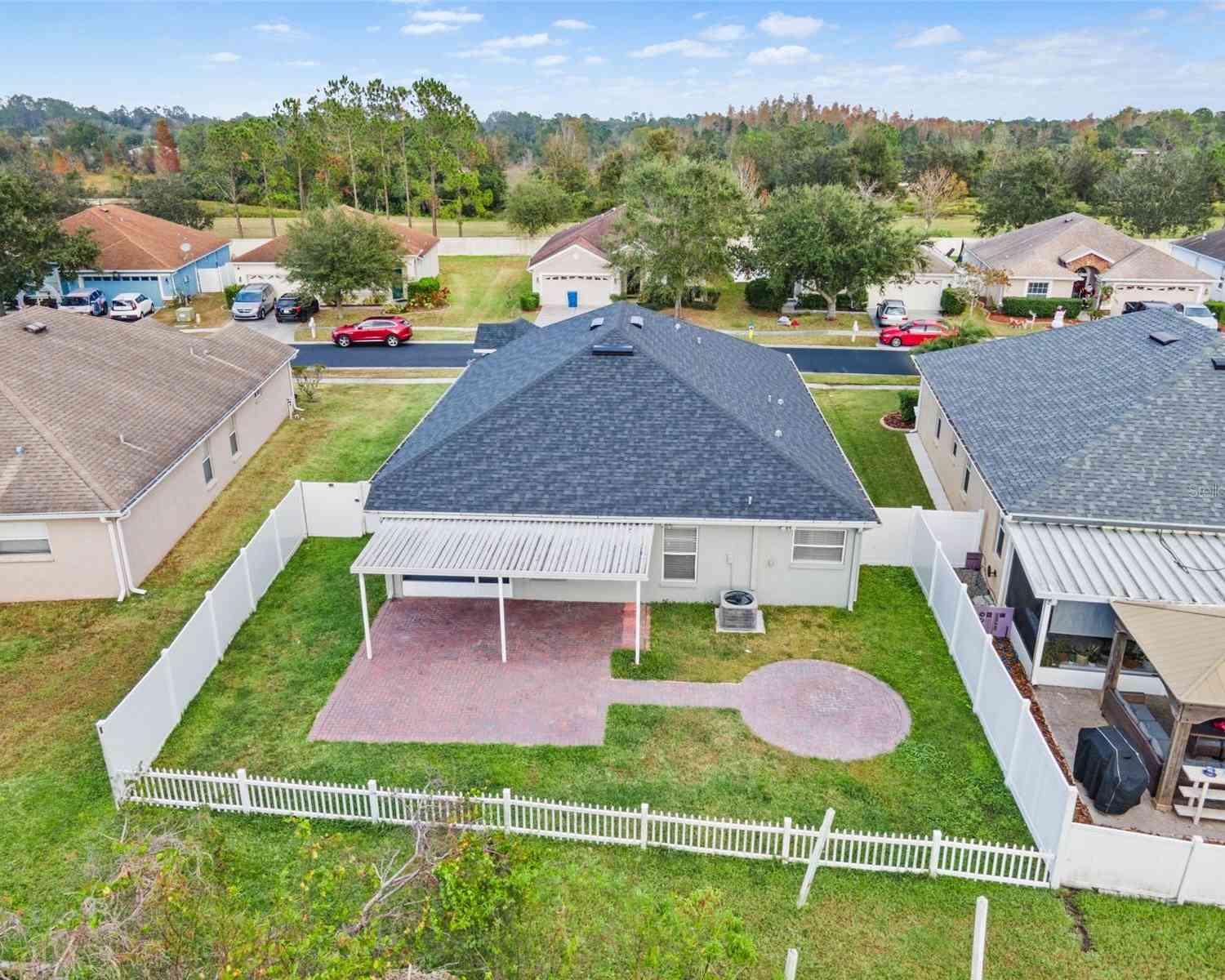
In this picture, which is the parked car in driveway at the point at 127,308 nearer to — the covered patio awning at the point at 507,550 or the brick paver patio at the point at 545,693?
the covered patio awning at the point at 507,550

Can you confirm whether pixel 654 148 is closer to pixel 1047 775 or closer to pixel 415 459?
pixel 415 459

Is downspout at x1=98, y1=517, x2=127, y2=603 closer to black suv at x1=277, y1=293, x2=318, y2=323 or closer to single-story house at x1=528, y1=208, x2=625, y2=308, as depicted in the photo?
black suv at x1=277, y1=293, x2=318, y2=323

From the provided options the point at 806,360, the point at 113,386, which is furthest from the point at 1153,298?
the point at 113,386

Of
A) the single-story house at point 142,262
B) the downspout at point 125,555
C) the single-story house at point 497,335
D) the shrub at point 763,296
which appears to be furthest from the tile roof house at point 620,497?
the single-story house at point 142,262

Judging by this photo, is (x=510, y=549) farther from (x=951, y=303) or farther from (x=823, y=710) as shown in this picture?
(x=951, y=303)

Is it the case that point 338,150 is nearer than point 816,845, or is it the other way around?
point 816,845

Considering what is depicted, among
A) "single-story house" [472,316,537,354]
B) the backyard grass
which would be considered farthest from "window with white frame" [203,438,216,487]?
the backyard grass
